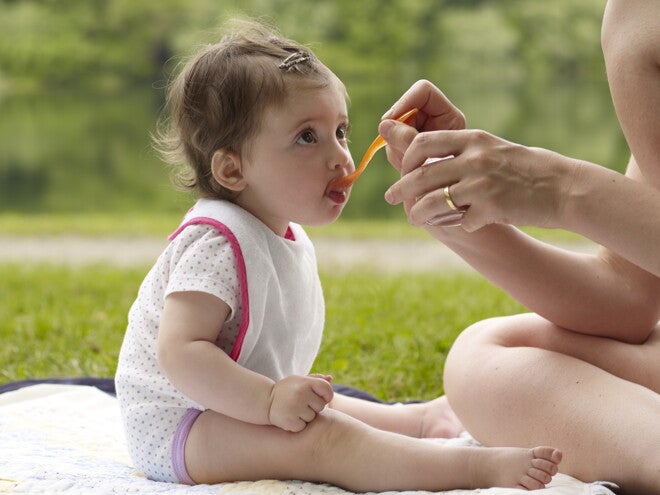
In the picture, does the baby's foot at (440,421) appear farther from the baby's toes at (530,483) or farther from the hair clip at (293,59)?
the hair clip at (293,59)

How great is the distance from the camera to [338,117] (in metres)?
1.90

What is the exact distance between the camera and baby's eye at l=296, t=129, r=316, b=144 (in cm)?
187

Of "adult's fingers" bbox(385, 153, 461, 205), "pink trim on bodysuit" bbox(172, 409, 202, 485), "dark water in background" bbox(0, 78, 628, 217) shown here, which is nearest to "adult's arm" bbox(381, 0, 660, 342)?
"adult's fingers" bbox(385, 153, 461, 205)

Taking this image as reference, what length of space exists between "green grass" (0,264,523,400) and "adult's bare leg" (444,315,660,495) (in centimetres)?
79

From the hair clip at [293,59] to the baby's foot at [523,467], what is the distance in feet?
2.67

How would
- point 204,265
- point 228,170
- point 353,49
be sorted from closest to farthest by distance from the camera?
1. point 204,265
2. point 228,170
3. point 353,49

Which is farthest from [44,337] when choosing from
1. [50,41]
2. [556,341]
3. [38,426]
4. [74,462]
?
[50,41]

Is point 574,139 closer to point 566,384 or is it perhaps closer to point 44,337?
point 44,337

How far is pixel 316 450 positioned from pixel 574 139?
47.3 feet

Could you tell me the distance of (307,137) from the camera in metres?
1.88

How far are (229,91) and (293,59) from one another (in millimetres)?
139

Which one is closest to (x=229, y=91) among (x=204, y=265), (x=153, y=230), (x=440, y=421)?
(x=204, y=265)

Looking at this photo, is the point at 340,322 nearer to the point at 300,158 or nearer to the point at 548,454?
the point at 300,158

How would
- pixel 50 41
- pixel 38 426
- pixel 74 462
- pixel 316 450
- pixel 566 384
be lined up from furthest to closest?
pixel 50 41 → pixel 38 426 → pixel 74 462 → pixel 566 384 → pixel 316 450
